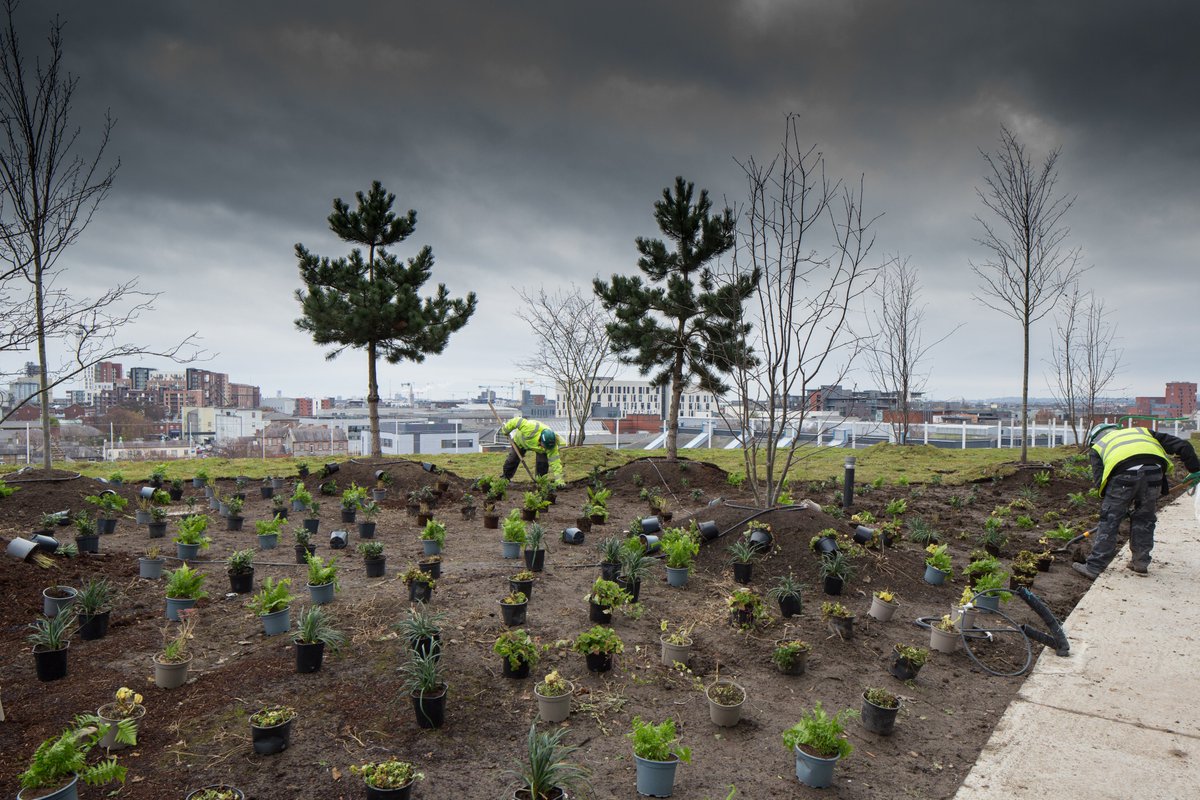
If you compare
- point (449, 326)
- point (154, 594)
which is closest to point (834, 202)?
point (154, 594)

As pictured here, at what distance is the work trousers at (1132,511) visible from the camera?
5.97m

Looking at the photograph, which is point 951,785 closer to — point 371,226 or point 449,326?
point 449,326

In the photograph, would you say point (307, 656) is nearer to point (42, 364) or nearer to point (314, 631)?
point (314, 631)

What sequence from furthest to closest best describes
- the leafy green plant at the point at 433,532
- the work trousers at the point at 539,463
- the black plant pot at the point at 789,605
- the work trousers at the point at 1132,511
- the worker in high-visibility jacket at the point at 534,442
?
the work trousers at the point at 539,463, the worker in high-visibility jacket at the point at 534,442, the leafy green plant at the point at 433,532, the work trousers at the point at 1132,511, the black plant pot at the point at 789,605

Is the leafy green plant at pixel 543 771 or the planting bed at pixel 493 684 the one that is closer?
the leafy green plant at pixel 543 771

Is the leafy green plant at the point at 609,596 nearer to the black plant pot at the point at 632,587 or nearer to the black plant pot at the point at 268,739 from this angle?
the black plant pot at the point at 632,587

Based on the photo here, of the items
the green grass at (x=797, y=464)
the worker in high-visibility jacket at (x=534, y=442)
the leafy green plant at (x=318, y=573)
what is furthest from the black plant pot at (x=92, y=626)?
the green grass at (x=797, y=464)

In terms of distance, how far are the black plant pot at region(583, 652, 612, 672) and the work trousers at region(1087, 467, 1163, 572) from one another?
5.58 meters

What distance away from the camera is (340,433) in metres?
37.8

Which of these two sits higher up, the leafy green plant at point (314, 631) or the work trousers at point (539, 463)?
the work trousers at point (539, 463)

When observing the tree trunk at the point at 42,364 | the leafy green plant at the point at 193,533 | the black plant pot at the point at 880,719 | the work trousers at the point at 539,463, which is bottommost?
the black plant pot at the point at 880,719

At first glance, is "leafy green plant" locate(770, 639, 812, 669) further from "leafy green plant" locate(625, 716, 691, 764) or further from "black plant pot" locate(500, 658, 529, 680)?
"black plant pot" locate(500, 658, 529, 680)

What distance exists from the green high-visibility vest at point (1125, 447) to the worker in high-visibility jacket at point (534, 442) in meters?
7.57

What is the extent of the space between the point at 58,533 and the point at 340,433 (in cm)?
3119
